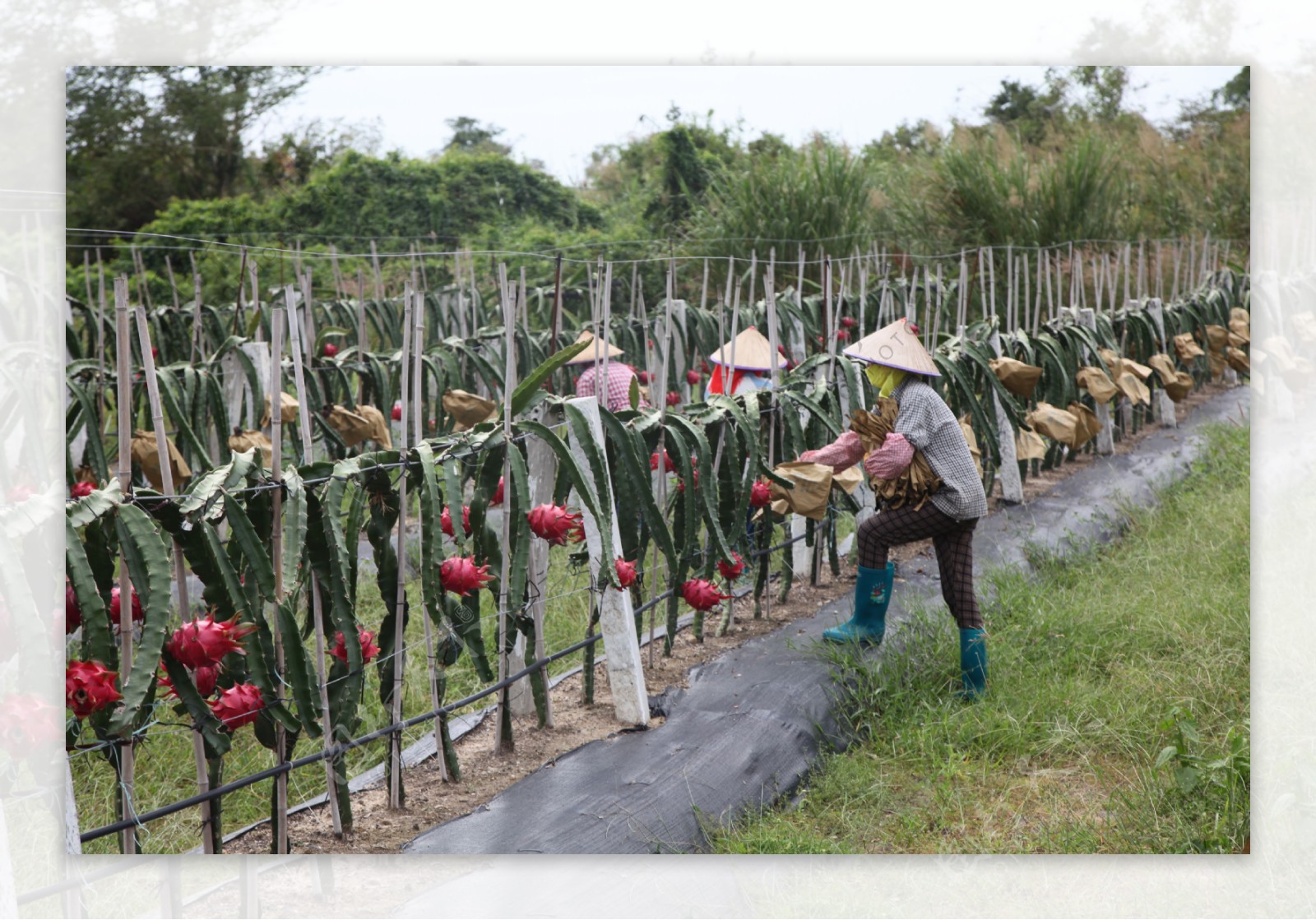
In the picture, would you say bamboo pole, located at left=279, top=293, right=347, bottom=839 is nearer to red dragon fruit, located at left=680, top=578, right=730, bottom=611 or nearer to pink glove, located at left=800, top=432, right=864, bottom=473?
red dragon fruit, located at left=680, top=578, right=730, bottom=611

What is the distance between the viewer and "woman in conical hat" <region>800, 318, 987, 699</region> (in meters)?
2.42

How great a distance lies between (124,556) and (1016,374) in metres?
2.64

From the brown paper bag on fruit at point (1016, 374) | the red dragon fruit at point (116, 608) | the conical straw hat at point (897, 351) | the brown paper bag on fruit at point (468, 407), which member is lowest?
the red dragon fruit at point (116, 608)

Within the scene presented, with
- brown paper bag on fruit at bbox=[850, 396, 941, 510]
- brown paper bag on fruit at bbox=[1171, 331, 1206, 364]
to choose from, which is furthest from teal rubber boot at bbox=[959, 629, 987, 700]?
brown paper bag on fruit at bbox=[1171, 331, 1206, 364]

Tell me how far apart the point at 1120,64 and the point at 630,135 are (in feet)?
9.45

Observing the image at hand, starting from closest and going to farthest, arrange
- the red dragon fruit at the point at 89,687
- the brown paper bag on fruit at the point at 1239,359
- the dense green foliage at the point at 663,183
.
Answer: the red dragon fruit at the point at 89,687
the dense green foliage at the point at 663,183
the brown paper bag on fruit at the point at 1239,359

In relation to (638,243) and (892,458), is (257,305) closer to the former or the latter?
(892,458)

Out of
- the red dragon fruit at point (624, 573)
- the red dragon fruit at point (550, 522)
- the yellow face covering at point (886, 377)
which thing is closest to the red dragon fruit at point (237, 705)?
the red dragon fruit at point (550, 522)

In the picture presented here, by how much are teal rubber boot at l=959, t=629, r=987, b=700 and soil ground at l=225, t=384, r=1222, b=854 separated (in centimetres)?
51

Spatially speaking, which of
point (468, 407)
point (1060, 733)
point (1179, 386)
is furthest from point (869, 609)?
point (1179, 386)

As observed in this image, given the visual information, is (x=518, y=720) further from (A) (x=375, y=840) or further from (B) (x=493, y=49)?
(B) (x=493, y=49)

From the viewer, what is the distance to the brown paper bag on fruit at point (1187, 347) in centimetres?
397

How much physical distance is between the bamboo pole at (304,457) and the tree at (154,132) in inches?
33.9

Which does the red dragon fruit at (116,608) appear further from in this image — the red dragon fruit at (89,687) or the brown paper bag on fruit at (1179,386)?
the brown paper bag on fruit at (1179,386)
